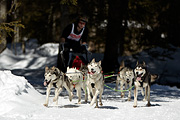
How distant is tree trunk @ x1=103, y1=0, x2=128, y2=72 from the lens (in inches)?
624

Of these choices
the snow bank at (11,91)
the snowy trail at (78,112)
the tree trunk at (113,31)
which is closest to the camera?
the snowy trail at (78,112)

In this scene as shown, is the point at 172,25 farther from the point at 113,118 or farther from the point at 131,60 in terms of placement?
the point at 113,118

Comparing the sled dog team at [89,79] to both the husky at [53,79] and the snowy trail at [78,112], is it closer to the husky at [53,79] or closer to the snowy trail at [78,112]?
the husky at [53,79]

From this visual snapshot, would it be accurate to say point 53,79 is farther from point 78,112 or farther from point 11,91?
point 78,112

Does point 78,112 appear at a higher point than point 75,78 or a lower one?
lower

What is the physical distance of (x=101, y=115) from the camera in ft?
21.3

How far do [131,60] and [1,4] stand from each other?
8.70m

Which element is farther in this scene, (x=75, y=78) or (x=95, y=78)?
(x=75, y=78)

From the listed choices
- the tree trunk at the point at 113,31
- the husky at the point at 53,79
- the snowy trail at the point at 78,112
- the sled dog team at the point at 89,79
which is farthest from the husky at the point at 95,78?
the tree trunk at the point at 113,31

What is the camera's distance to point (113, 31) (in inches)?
625

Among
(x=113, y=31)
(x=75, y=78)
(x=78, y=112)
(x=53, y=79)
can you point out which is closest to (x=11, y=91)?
(x=53, y=79)

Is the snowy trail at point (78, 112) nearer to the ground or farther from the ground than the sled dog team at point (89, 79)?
nearer to the ground

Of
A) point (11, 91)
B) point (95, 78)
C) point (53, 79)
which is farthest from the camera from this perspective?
point (95, 78)

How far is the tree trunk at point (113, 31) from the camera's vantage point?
15.9 metres
